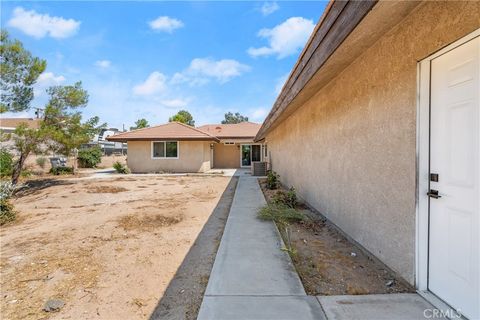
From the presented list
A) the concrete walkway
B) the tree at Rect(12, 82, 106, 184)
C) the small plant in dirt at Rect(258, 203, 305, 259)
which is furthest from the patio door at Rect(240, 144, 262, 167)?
the concrete walkway

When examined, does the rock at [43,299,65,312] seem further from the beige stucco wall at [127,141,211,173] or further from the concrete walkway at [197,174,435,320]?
the beige stucco wall at [127,141,211,173]

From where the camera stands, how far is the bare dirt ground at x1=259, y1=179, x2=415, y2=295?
9.41ft

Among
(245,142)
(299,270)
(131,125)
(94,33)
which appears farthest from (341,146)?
(131,125)

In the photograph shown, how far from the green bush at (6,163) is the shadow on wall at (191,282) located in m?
14.2

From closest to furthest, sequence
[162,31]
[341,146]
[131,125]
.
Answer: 1. [341,146]
2. [162,31]
3. [131,125]

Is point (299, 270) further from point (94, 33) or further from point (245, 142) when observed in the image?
point (245, 142)

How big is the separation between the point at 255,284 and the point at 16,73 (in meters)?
15.1

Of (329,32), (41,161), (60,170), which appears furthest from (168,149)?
(329,32)

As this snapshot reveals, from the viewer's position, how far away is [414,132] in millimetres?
2682

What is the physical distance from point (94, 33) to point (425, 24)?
35.2 ft

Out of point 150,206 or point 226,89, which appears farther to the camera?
point 226,89

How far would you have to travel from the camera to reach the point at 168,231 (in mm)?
5445

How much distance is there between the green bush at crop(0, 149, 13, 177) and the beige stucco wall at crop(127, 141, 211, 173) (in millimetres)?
7109

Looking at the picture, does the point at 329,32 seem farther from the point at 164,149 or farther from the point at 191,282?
the point at 164,149
